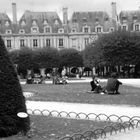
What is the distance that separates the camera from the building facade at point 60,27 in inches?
3438

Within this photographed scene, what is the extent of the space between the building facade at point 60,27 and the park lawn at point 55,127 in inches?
2939

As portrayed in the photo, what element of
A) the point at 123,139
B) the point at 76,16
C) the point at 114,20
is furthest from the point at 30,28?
the point at 123,139

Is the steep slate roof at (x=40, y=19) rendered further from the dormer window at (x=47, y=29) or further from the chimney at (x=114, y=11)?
the chimney at (x=114, y=11)

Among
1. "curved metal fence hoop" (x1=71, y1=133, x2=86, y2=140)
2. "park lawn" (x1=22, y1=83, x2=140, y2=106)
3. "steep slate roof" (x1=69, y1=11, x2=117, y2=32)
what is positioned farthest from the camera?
"steep slate roof" (x1=69, y1=11, x2=117, y2=32)

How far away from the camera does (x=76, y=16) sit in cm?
8919

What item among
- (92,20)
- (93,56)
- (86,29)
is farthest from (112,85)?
(92,20)

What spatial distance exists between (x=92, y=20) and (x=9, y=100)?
A: 3161 inches

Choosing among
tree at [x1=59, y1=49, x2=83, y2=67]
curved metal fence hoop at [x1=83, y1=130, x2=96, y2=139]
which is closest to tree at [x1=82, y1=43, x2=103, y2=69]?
tree at [x1=59, y1=49, x2=83, y2=67]

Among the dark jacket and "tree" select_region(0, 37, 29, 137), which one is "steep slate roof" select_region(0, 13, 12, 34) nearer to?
the dark jacket

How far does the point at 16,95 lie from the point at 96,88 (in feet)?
49.4

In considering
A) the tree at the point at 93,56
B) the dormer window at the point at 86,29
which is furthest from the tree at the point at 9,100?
the dormer window at the point at 86,29

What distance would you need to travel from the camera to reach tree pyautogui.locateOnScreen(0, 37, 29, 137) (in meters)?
9.65

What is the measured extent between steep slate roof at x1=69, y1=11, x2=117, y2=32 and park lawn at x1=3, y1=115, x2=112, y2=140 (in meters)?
75.7

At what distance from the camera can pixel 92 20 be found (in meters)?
88.9
